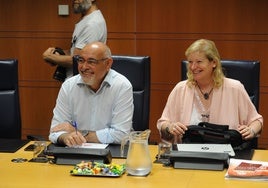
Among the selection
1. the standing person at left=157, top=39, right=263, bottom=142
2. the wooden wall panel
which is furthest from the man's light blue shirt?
the wooden wall panel

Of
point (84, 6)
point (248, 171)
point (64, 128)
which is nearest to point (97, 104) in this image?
point (64, 128)

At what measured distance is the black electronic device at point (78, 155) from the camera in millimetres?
2779

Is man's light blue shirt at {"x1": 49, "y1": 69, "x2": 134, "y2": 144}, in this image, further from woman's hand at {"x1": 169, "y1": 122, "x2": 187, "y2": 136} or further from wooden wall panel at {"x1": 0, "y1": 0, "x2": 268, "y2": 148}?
wooden wall panel at {"x1": 0, "y1": 0, "x2": 268, "y2": 148}

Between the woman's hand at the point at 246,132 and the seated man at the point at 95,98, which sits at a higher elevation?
the seated man at the point at 95,98

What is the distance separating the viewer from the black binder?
105 inches

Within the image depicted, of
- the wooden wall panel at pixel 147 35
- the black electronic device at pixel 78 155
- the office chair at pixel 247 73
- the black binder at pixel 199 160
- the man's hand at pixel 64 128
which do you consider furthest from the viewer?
the wooden wall panel at pixel 147 35

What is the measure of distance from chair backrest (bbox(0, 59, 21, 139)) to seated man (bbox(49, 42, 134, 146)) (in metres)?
0.43

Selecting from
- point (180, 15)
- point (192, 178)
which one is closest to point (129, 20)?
point (180, 15)

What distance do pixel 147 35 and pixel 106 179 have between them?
127 inches

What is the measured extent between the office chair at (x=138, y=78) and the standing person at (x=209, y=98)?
0.62ft

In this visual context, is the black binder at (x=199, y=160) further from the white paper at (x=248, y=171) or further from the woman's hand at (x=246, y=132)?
the woman's hand at (x=246, y=132)

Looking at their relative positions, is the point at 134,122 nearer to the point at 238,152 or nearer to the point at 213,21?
the point at 238,152

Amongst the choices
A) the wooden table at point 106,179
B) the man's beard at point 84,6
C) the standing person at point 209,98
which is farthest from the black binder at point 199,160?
the man's beard at point 84,6

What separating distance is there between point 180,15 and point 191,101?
7.07ft
